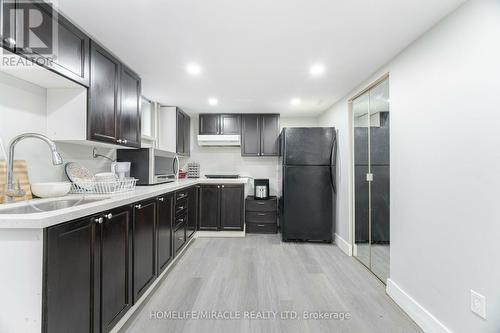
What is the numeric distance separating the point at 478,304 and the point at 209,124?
4.02 m

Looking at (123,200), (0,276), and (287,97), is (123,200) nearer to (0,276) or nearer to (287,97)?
(0,276)

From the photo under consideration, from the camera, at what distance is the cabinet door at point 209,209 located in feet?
12.7

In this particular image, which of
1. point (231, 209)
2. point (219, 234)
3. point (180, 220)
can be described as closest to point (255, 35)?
point (180, 220)

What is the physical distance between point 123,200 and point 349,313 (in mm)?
2021

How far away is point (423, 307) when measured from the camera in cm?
173

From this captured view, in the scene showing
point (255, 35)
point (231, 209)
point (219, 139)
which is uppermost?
point (255, 35)

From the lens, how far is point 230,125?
169 inches

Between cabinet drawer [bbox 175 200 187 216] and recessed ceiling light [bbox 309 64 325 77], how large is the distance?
2186 millimetres

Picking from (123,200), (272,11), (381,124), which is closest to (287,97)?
(381,124)

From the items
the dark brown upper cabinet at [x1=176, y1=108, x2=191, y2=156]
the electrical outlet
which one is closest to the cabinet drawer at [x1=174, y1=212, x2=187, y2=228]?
the dark brown upper cabinet at [x1=176, y1=108, x2=191, y2=156]

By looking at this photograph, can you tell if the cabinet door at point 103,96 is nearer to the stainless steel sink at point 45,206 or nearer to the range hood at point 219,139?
the stainless steel sink at point 45,206

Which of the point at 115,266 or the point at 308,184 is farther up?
the point at 308,184

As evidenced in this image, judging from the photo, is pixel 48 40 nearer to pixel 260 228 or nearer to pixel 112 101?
pixel 112 101

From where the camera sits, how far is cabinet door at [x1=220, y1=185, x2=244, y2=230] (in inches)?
153
